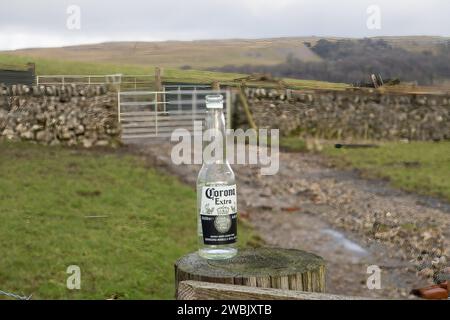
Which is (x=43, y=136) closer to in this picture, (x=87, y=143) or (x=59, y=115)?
(x=59, y=115)

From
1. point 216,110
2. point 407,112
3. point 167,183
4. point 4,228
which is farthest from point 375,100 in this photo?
point 216,110

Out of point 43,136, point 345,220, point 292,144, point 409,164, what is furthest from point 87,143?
point 409,164

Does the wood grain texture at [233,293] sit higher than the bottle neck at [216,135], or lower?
lower

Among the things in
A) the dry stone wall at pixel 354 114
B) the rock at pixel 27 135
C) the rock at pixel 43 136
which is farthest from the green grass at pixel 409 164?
the rock at pixel 27 135

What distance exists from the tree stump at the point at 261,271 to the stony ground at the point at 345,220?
4.92 m

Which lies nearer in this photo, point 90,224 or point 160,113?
point 90,224

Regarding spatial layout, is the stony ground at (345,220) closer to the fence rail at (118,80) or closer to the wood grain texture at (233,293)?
the fence rail at (118,80)

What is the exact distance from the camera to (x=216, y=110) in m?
2.29

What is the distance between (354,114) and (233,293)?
12.2 metres

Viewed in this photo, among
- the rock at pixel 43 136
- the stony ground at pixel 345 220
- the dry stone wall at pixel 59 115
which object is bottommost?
the stony ground at pixel 345 220

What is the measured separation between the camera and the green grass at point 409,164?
12562 millimetres

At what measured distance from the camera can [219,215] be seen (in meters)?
2.20

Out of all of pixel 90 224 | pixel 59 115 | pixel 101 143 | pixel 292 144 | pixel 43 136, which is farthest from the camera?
pixel 292 144

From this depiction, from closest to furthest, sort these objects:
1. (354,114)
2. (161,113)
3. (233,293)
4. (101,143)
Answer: (233,293) → (161,113) → (354,114) → (101,143)
